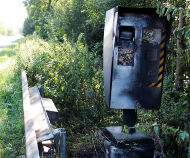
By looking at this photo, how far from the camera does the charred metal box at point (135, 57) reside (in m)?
4.20

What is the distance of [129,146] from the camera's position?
435 centimetres

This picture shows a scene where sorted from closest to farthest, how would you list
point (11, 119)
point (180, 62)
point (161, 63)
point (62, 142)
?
point (62, 142) → point (161, 63) → point (180, 62) → point (11, 119)

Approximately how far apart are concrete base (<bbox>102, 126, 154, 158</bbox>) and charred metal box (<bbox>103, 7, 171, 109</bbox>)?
527 mm

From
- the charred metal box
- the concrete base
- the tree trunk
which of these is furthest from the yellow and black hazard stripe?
the tree trunk

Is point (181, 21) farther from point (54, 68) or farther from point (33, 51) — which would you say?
point (33, 51)

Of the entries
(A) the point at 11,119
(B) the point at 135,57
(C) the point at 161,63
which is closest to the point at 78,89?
(A) the point at 11,119

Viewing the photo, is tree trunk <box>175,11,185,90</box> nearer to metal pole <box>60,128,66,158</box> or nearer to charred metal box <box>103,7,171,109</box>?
charred metal box <box>103,7,171,109</box>

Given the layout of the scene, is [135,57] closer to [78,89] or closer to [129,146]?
[129,146]

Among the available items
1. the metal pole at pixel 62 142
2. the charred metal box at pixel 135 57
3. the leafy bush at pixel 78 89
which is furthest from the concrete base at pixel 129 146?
the leafy bush at pixel 78 89

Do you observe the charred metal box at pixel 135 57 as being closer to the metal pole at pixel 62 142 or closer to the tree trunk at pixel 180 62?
the metal pole at pixel 62 142

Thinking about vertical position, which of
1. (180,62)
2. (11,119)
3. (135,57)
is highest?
(135,57)

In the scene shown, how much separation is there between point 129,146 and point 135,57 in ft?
4.82

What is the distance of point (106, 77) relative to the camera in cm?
468

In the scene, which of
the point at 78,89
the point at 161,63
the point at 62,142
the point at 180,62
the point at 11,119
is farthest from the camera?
the point at 11,119
